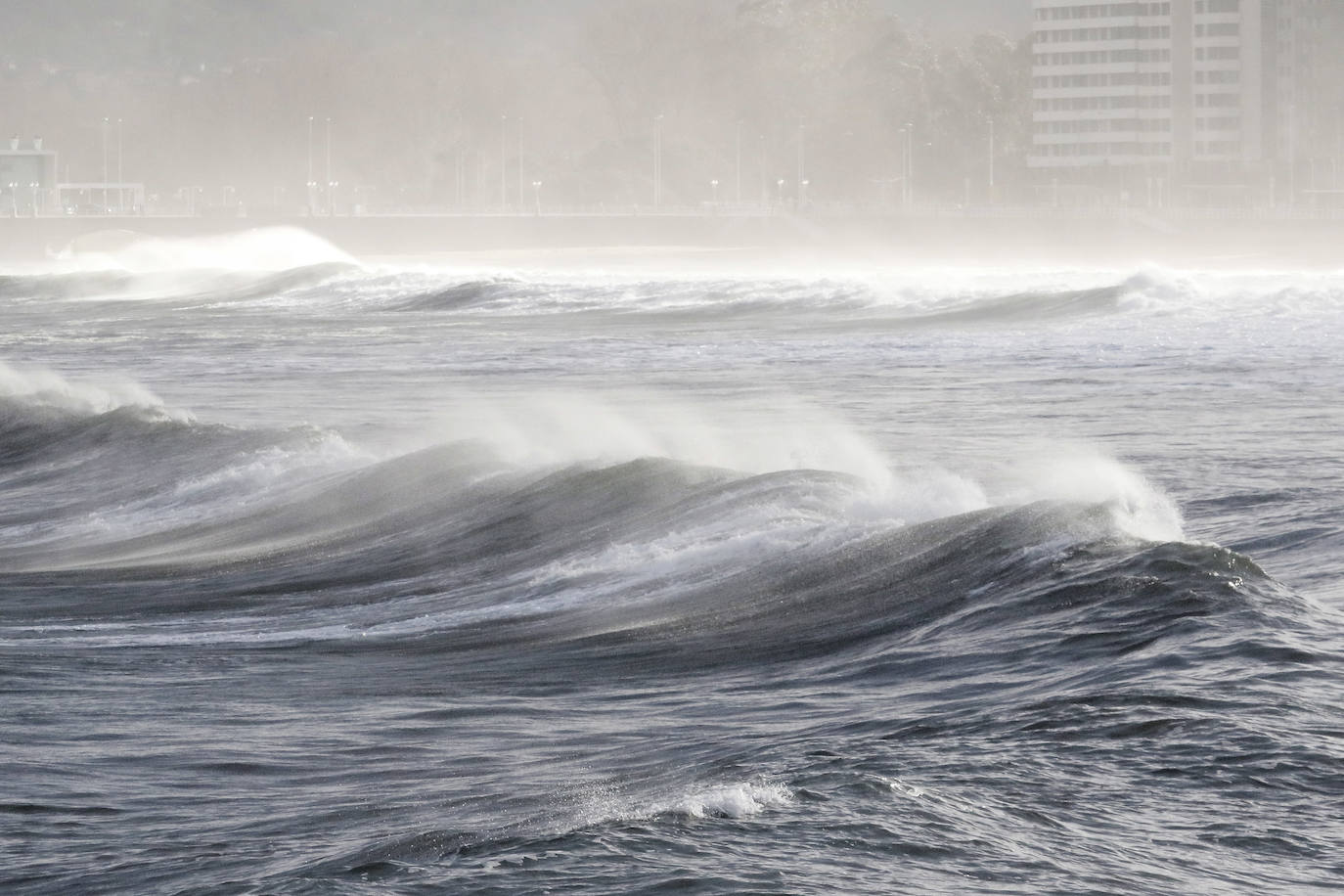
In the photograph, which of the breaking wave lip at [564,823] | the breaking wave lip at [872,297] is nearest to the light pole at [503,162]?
the breaking wave lip at [872,297]

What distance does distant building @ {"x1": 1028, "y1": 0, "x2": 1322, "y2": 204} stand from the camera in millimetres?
137375

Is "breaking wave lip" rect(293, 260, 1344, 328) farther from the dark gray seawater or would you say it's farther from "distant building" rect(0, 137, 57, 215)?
"distant building" rect(0, 137, 57, 215)

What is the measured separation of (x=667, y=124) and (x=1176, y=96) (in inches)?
1692

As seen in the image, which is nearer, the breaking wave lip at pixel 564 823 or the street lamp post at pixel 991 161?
the breaking wave lip at pixel 564 823

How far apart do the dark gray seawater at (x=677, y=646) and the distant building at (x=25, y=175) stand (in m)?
136

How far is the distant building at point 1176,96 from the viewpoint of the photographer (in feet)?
451

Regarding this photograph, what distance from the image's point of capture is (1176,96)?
474ft

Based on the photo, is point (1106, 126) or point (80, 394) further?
point (1106, 126)

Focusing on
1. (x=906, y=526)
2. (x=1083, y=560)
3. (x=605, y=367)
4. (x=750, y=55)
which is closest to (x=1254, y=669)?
(x=1083, y=560)

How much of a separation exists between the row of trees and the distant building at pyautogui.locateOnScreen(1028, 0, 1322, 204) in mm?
5085

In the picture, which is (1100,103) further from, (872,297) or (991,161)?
(872,297)

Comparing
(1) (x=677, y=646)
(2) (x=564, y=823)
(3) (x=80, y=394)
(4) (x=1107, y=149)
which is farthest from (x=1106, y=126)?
(2) (x=564, y=823)

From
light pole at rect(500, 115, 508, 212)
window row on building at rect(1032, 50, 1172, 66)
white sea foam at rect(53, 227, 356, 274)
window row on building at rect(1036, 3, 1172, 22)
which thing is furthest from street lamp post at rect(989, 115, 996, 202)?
white sea foam at rect(53, 227, 356, 274)

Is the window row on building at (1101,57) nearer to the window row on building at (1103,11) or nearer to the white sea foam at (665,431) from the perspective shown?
the window row on building at (1103,11)
